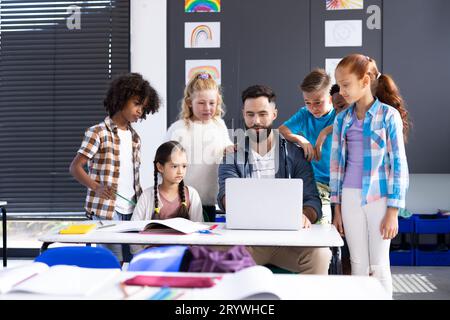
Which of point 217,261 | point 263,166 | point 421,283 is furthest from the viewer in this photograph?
point 421,283

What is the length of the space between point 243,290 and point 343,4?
4.08 metres

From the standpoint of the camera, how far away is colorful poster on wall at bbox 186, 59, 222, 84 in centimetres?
480

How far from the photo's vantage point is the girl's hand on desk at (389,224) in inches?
96.0

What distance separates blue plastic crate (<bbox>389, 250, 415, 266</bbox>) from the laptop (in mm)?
2873

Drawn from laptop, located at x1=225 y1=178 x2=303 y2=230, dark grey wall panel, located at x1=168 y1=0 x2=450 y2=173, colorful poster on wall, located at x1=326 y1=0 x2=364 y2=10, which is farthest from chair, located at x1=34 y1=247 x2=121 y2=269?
colorful poster on wall, located at x1=326 y1=0 x2=364 y2=10

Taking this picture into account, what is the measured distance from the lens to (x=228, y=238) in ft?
6.92

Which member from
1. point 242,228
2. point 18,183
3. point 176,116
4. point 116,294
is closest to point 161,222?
point 242,228

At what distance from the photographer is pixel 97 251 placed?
1822 millimetres

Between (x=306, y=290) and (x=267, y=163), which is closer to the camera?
(x=306, y=290)

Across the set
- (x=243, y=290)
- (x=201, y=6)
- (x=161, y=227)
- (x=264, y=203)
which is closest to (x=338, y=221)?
(x=264, y=203)

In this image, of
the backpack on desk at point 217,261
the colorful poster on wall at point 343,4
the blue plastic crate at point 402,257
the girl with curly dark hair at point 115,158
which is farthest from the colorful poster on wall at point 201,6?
the backpack on desk at point 217,261

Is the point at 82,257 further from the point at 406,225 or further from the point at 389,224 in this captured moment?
the point at 406,225

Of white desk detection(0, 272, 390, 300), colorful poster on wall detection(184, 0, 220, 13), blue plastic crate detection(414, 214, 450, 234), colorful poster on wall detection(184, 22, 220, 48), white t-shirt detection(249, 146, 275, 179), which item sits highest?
colorful poster on wall detection(184, 0, 220, 13)

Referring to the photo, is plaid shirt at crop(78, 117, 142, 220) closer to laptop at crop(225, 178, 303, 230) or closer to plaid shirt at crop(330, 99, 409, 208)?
laptop at crop(225, 178, 303, 230)
